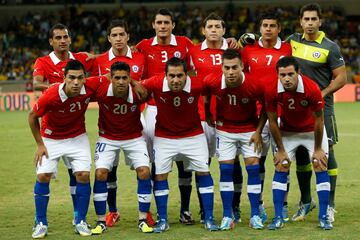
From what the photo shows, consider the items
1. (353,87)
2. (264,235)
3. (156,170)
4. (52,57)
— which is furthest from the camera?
(353,87)

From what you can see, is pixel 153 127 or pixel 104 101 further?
pixel 153 127

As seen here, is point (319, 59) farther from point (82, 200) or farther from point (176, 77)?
point (82, 200)

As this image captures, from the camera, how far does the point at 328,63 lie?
8656 millimetres

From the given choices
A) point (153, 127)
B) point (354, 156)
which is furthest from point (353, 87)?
point (153, 127)

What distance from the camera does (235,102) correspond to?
8.32 metres

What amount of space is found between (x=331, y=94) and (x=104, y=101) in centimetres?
253

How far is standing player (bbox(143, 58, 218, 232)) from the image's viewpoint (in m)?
8.27

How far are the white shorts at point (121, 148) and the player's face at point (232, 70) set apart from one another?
3.91ft

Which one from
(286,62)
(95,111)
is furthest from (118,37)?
(95,111)

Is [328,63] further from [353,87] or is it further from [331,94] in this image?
[353,87]

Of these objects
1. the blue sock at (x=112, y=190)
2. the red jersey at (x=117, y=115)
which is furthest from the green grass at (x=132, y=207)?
the red jersey at (x=117, y=115)

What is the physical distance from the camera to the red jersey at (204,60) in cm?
888

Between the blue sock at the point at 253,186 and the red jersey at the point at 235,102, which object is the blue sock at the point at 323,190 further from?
the red jersey at the point at 235,102

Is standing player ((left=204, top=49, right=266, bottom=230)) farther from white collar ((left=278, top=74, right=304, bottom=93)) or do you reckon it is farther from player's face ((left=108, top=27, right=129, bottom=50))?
player's face ((left=108, top=27, right=129, bottom=50))
